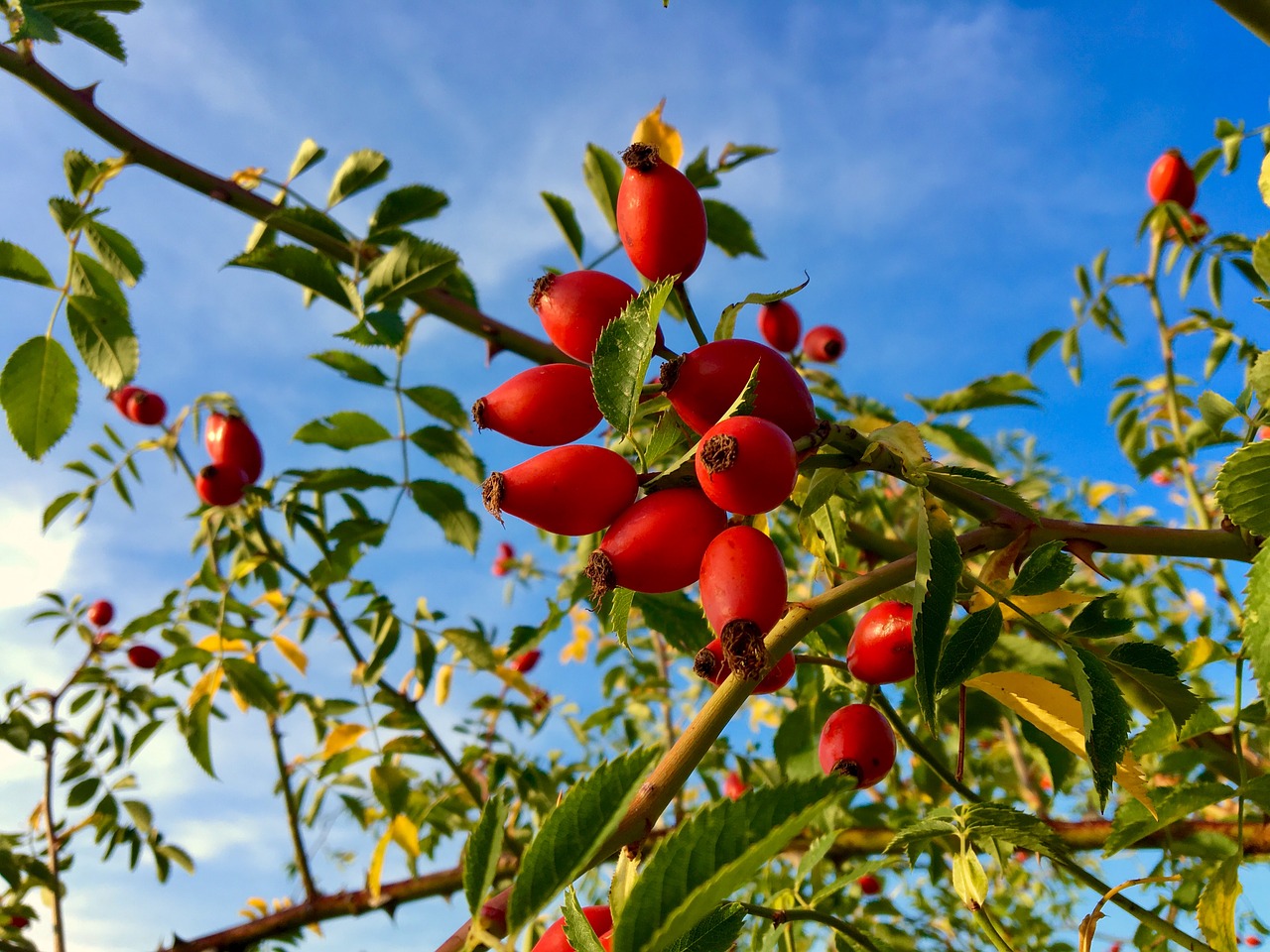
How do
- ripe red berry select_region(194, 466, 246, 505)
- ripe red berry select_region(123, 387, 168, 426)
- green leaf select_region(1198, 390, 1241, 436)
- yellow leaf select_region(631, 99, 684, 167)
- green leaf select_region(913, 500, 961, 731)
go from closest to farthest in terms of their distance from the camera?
1. green leaf select_region(913, 500, 961, 731)
2. green leaf select_region(1198, 390, 1241, 436)
3. yellow leaf select_region(631, 99, 684, 167)
4. ripe red berry select_region(194, 466, 246, 505)
5. ripe red berry select_region(123, 387, 168, 426)

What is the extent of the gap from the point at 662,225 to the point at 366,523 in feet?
5.37

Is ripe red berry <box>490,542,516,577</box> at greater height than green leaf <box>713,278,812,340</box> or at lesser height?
greater

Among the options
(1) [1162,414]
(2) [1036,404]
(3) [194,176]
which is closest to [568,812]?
(3) [194,176]

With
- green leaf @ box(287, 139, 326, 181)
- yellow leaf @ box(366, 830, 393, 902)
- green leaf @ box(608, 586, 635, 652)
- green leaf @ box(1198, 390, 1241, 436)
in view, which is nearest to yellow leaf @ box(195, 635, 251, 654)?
yellow leaf @ box(366, 830, 393, 902)

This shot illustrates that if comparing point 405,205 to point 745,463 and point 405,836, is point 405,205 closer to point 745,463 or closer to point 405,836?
point 745,463

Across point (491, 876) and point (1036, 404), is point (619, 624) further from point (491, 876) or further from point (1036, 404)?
point (1036, 404)

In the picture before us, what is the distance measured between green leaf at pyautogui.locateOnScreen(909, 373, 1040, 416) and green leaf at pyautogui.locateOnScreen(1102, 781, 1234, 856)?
152 centimetres

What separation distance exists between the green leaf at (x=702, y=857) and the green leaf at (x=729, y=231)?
6.03ft

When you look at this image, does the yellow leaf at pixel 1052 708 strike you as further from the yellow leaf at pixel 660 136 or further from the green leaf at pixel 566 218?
the green leaf at pixel 566 218

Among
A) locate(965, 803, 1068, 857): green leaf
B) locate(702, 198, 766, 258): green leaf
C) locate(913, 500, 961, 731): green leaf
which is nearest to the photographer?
locate(913, 500, 961, 731): green leaf

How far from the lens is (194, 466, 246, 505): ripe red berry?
3078mm

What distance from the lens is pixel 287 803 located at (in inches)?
138

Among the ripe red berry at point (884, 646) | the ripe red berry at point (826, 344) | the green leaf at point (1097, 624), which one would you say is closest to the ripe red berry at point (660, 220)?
the ripe red berry at point (884, 646)

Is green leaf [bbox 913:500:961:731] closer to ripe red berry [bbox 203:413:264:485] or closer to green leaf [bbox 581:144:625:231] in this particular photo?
green leaf [bbox 581:144:625:231]
